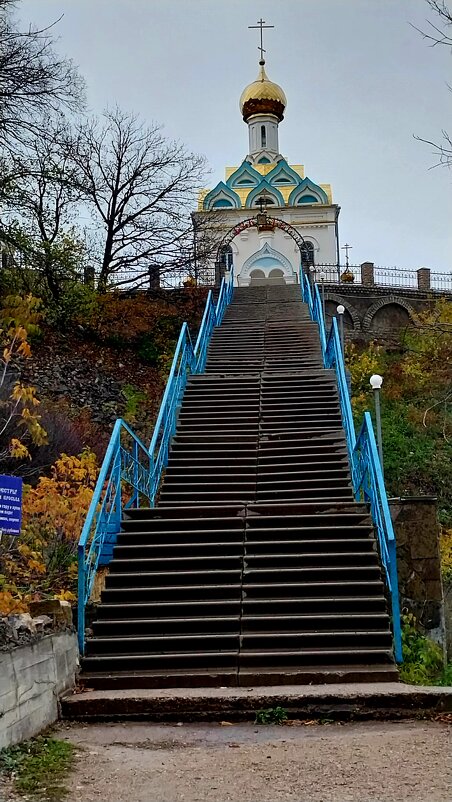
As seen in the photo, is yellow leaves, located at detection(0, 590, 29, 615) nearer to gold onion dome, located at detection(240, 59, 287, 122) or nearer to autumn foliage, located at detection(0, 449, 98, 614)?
autumn foliage, located at detection(0, 449, 98, 614)

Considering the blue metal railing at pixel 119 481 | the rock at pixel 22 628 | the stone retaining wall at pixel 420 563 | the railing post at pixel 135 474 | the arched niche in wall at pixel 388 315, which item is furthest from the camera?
the arched niche in wall at pixel 388 315

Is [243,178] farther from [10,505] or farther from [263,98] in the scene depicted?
[10,505]

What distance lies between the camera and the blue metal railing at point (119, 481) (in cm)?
682

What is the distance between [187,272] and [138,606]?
585 inches

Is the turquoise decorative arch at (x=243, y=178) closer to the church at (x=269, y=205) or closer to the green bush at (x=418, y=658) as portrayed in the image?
the church at (x=269, y=205)

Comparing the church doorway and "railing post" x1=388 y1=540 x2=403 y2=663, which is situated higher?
the church doorway

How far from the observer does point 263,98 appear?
4238 centimetres

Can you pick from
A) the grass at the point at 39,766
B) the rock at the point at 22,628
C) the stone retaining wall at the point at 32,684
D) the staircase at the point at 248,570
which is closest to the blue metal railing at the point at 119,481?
the staircase at the point at 248,570

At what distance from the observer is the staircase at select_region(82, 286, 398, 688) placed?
21.0 feet

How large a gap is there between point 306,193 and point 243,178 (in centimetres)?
358

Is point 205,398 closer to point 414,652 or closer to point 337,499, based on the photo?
point 337,499

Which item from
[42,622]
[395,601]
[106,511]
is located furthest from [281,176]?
[42,622]

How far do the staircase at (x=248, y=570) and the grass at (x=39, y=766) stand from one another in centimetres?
139

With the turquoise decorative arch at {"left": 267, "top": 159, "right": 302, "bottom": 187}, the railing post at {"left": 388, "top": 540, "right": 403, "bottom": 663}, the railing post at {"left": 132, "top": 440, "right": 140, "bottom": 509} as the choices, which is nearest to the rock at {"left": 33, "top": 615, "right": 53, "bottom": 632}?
the railing post at {"left": 388, "top": 540, "right": 403, "bottom": 663}
